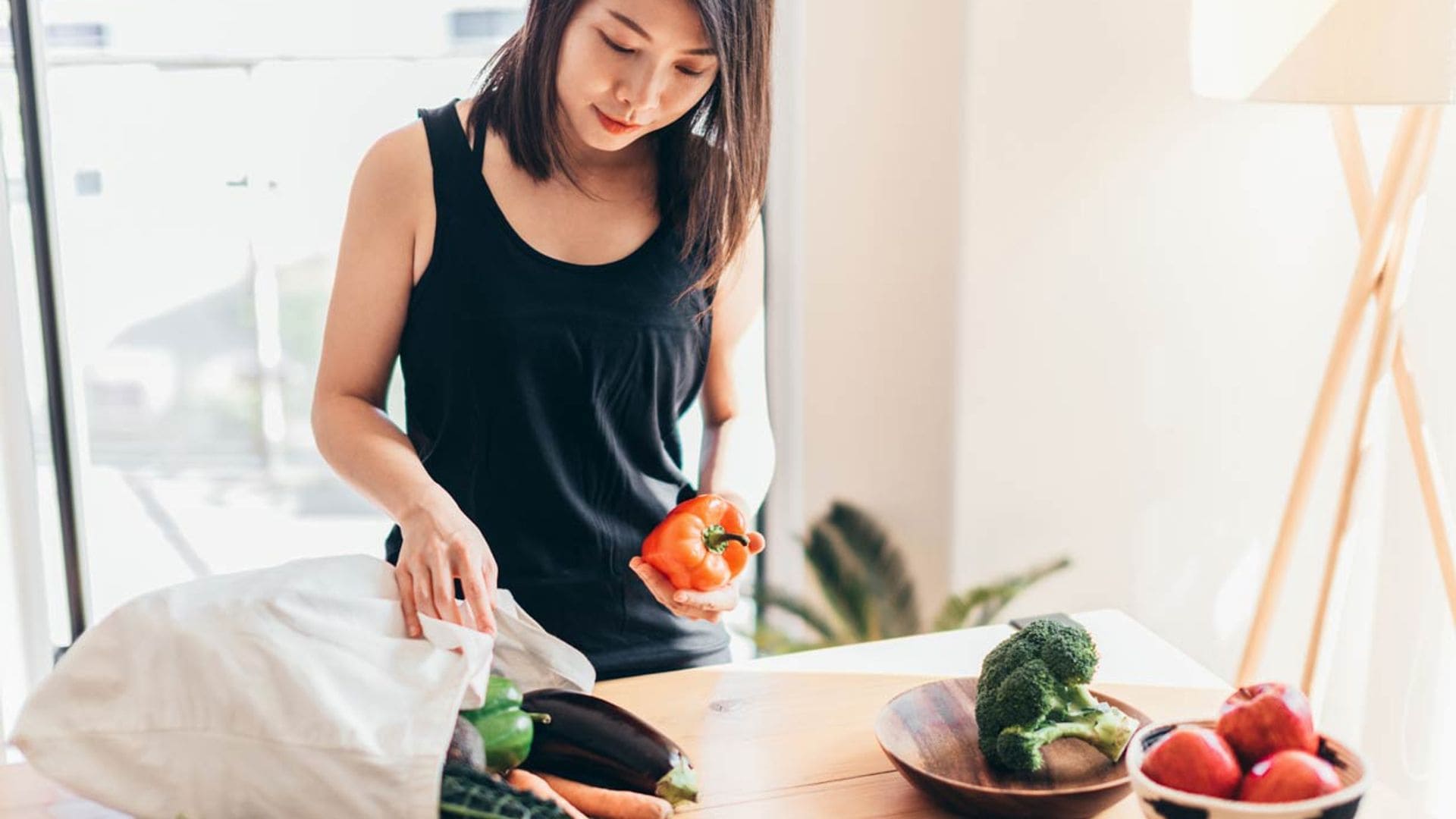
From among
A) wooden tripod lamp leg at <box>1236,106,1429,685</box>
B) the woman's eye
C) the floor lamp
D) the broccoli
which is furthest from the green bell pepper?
wooden tripod lamp leg at <box>1236,106,1429,685</box>

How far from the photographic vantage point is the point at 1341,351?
7.04ft

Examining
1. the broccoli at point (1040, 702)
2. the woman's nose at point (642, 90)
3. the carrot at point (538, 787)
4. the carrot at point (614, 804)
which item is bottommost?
the carrot at point (614, 804)

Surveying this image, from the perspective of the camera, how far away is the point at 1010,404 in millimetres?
2811


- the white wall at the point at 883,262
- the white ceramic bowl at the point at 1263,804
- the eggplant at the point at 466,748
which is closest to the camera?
the white ceramic bowl at the point at 1263,804

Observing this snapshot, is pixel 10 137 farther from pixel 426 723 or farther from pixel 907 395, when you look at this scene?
pixel 426 723

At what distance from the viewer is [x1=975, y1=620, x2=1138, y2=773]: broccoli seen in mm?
1227

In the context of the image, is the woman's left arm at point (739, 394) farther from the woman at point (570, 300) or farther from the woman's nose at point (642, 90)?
the woman's nose at point (642, 90)

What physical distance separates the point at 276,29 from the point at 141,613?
211cm

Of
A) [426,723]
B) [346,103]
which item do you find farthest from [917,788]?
[346,103]

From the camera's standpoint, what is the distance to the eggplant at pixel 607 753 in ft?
4.00

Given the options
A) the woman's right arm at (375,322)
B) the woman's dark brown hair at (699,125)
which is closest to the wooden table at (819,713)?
the woman's right arm at (375,322)

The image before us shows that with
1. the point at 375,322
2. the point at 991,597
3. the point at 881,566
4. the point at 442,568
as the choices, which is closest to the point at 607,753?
the point at 442,568

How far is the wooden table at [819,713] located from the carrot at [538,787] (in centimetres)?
12

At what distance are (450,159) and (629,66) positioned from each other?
25 cm
